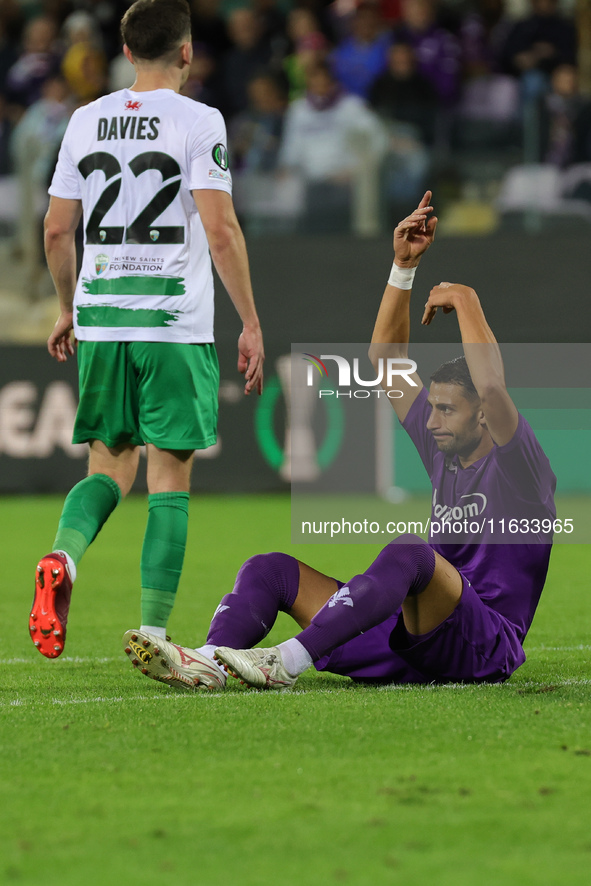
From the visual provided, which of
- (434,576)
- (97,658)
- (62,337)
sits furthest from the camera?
(97,658)

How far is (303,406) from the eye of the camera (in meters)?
12.1

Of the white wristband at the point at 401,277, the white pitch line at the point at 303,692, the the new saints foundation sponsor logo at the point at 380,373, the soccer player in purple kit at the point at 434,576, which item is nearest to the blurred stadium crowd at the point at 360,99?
the the new saints foundation sponsor logo at the point at 380,373

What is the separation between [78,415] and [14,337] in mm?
8279

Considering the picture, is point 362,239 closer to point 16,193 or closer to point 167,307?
point 16,193

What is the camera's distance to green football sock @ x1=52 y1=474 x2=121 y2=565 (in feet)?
13.4

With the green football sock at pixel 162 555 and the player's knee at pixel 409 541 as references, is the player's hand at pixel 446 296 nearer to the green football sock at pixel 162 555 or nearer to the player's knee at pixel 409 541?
the player's knee at pixel 409 541

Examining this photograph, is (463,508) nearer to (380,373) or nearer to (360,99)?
(380,373)

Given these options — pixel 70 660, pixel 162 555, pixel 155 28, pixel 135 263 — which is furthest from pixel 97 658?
pixel 155 28

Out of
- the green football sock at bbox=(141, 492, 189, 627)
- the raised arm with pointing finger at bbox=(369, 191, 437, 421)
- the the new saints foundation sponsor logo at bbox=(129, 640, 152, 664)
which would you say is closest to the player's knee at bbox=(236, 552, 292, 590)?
the green football sock at bbox=(141, 492, 189, 627)

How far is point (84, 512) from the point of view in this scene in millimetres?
4191

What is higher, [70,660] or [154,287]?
[154,287]

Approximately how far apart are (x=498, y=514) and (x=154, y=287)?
1.32 metres

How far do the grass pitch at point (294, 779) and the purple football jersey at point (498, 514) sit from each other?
1.03ft

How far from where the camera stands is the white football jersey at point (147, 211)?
4266 millimetres
